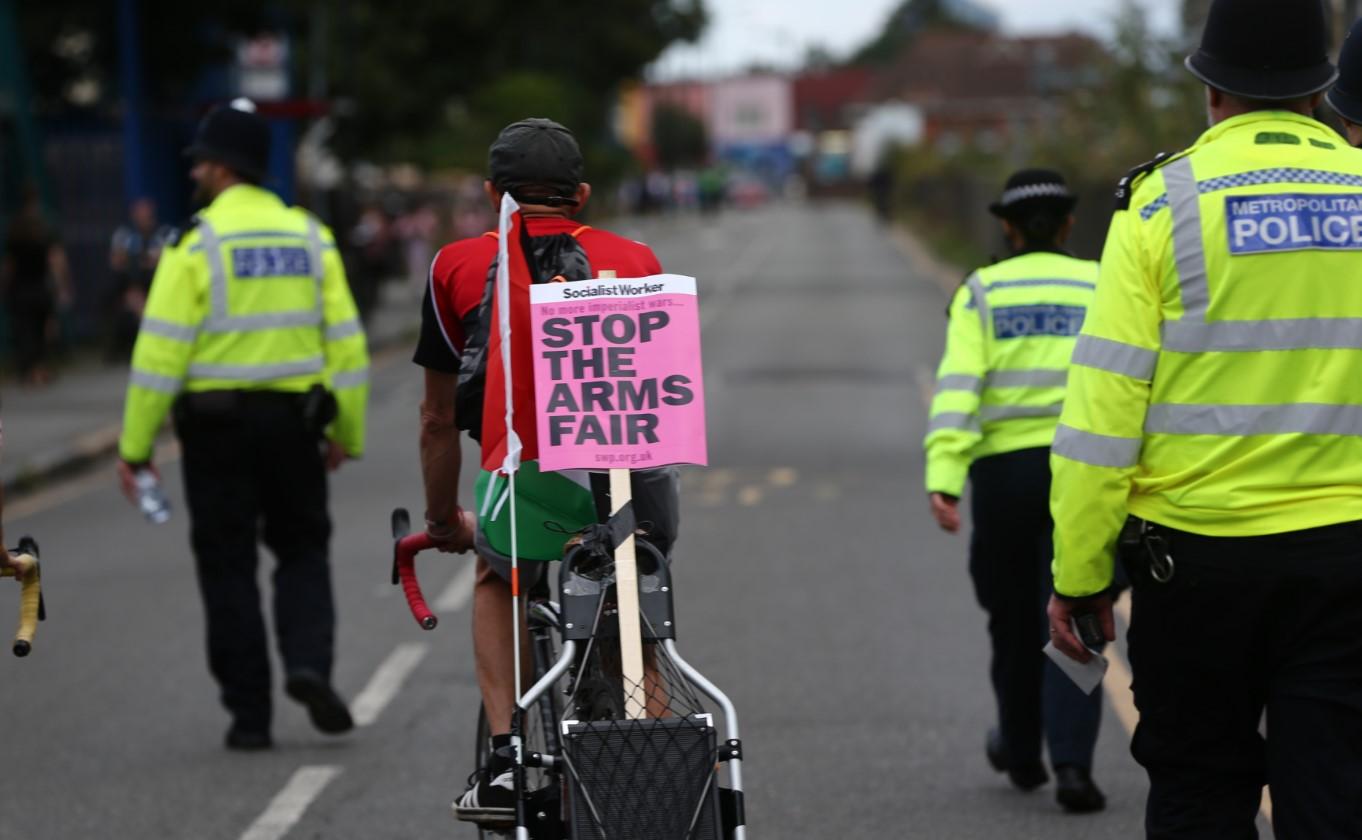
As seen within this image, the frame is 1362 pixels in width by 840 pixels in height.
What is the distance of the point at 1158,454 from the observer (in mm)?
4262

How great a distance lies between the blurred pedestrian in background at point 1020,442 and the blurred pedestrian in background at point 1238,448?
7.87ft

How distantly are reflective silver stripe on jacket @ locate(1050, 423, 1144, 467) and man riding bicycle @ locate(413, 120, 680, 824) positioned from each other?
1.05 metres

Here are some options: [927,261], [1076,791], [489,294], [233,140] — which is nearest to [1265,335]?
[489,294]

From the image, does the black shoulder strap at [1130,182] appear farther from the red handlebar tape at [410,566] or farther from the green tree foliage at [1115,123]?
the green tree foliage at [1115,123]

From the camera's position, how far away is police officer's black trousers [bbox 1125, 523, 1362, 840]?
4.14m

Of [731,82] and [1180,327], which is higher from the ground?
[1180,327]

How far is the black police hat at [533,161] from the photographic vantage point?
5.00 m

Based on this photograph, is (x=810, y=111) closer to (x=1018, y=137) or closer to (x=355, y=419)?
(x=1018, y=137)

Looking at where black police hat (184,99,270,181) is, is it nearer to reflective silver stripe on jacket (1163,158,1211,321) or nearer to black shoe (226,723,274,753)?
black shoe (226,723,274,753)

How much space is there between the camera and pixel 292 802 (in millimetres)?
7152

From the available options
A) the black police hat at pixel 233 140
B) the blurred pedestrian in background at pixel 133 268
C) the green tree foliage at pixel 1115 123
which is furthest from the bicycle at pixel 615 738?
the blurred pedestrian in background at pixel 133 268

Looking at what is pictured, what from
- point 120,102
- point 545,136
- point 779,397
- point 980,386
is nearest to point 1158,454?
point 545,136

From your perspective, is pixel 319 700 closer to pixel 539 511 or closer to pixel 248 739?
pixel 248 739

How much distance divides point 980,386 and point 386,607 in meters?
4.75
